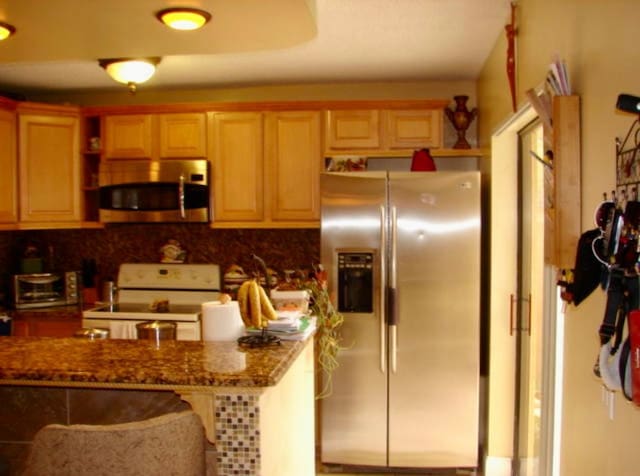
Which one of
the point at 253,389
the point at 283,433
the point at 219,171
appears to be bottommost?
the point at 283,433

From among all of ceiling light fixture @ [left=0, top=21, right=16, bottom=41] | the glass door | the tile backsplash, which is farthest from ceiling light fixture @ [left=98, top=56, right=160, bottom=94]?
the glass door

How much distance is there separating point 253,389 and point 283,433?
1.36 feet

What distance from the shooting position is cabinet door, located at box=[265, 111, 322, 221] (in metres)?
3.75

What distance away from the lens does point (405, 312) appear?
10.5 feet

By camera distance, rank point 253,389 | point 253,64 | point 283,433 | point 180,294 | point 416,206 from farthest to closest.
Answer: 1. point 180,294
2. point 253,64
3. point 416,206
4. point 283,433
5. point 253,389

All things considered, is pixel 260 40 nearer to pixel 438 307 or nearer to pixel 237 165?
pixel 237 165

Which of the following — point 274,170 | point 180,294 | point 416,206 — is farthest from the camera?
point 180,294

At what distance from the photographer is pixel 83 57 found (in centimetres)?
285

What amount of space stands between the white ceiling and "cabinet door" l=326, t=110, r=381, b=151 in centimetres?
29

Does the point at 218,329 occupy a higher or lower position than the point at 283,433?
higher

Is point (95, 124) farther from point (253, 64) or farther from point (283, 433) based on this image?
point (283, 433)

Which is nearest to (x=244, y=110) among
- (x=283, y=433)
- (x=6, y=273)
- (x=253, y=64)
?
(x=253, y=64)

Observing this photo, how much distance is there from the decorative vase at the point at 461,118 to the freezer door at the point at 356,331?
0.82 meters

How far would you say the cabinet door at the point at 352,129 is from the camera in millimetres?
3688
